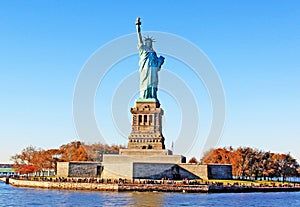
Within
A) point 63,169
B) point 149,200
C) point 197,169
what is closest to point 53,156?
point 63,169

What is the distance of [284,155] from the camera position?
94.2 metres

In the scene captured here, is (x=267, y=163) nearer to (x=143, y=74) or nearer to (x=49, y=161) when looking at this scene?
(x=143, y=74)

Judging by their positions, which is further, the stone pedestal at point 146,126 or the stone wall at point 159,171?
the stone pedestal at point 146,126

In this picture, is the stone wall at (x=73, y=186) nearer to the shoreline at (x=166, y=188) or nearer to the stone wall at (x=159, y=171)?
the shoreline at (x=166, y=188)

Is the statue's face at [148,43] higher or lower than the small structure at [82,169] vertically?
higher

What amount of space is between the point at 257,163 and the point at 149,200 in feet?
142

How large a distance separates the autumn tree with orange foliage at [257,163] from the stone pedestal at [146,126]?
63.9 ft

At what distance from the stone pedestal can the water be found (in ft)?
57.3

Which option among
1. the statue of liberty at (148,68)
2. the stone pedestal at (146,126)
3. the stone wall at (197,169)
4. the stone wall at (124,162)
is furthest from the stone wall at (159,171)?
→ the statue of liberty at (148,68)

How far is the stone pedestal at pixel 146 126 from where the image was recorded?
71688 mm

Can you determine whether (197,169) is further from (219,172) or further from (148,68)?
(148,68)

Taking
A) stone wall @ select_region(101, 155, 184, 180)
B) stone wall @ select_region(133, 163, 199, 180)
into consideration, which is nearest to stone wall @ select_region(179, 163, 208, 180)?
stone wall @ select_region(133, 163, 199, 180)

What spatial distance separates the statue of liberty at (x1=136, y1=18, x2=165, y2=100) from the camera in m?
75.7

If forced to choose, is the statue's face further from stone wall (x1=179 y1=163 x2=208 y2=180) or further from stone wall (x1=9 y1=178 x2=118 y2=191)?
stone wall (x1=9 y1=178 x2=118 y2=191)
